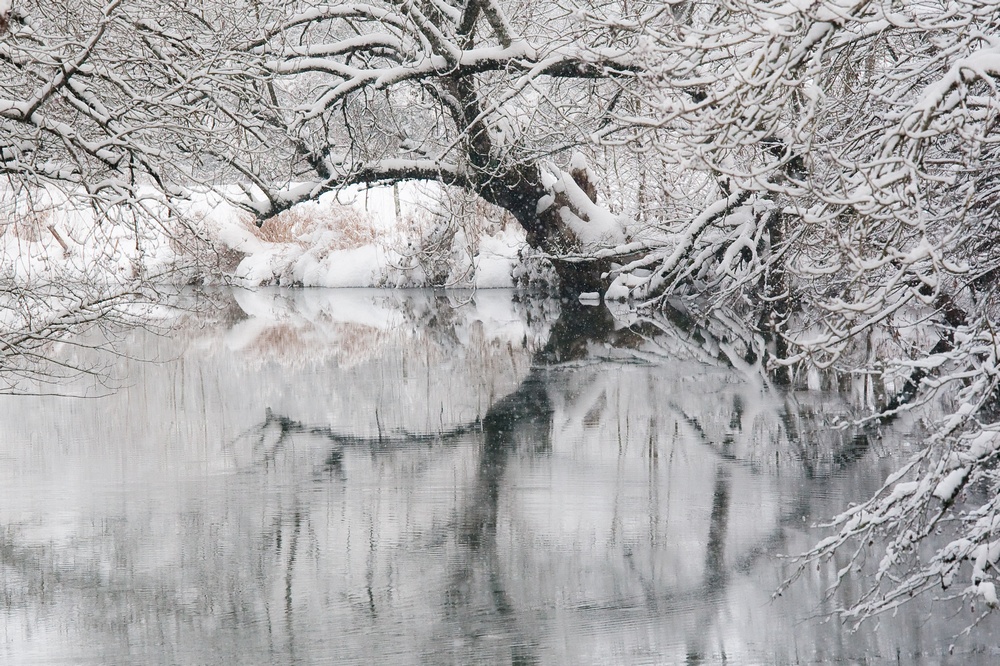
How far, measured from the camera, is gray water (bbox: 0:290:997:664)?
14.8ft

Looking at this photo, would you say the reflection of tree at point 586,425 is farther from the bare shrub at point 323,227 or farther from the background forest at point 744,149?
the bare shrub at point 323,227

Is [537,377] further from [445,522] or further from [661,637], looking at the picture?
[661,637]

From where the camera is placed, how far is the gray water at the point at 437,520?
4496 millimetres

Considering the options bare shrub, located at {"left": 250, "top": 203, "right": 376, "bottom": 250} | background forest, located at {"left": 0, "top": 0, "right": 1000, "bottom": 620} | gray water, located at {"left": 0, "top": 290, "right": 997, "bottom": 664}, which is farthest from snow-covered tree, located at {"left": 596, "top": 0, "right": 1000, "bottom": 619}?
bare shrub, located at {"left": 250, "top": 203, "right": 376, "bottom": 250}

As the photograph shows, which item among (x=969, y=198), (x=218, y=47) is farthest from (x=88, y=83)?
(x=969, y=198)

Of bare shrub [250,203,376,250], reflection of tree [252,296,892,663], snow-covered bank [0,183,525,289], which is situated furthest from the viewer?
bare shrub [250,203,376,250]

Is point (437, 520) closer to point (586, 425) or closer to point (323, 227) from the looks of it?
point (586, 425)

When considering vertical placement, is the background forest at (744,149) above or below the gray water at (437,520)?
above

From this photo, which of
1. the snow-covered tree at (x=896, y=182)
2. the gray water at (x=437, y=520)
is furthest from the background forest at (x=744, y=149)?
the gray water at (x=437, y=520)

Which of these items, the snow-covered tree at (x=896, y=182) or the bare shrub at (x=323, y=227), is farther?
the bare shrub at (x=323, y=227)

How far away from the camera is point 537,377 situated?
12359 mm

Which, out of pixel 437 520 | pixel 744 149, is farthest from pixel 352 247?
pixel 437 520

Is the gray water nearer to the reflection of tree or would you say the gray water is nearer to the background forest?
the reflection of tree

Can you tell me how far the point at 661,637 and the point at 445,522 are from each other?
2.02 meters
